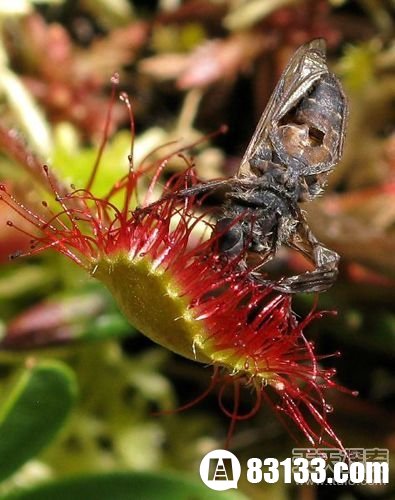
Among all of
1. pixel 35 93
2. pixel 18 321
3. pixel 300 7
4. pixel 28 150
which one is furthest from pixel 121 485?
pixel 300 7

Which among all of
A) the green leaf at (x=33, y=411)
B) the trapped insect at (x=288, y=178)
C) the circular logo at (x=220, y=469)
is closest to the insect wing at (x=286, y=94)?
the trapped insect at (x=288, y=178)

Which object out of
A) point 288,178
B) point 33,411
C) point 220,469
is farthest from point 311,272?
point 220,469

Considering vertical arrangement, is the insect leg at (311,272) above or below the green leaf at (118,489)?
above

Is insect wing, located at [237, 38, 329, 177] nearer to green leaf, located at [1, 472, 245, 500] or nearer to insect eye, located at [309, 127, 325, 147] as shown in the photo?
insect eye, located at [309, 127, 325, 147]

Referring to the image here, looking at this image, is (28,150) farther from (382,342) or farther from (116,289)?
(382,342)

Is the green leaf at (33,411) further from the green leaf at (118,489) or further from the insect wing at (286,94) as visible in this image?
the insect wing at (286,94)
